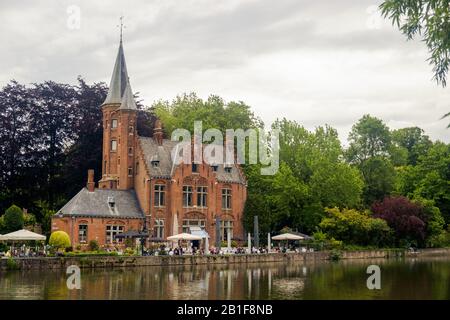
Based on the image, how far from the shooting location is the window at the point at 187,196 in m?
57.9

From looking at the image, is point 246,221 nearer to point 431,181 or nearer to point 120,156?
point 120,156

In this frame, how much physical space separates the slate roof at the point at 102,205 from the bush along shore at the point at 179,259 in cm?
963

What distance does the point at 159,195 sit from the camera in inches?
2238

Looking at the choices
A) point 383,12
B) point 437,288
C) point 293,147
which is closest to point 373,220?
point 293,147

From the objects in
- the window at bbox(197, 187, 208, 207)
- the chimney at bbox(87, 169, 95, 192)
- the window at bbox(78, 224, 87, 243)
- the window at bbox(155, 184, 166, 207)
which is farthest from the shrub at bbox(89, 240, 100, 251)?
the window at bbox(197, 187, 208, 207)

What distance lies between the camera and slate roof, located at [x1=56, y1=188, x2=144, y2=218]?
52.1 m

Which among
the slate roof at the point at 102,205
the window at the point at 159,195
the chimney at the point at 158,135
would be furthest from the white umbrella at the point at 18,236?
the chimney at the point at 158,135

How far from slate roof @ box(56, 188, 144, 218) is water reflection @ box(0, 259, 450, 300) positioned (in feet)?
41.8

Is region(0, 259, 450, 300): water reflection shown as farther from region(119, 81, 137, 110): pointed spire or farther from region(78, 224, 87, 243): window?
region(119, 81, 137, 110): pointed spire

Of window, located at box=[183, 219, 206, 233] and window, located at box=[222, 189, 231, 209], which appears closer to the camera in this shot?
window, located at box=[183, 219, 206, 233]

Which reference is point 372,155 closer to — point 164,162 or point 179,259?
point 164,162

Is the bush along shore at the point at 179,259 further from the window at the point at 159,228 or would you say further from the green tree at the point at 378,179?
the green tree at the point at 378,179

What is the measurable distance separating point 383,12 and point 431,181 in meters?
57.0

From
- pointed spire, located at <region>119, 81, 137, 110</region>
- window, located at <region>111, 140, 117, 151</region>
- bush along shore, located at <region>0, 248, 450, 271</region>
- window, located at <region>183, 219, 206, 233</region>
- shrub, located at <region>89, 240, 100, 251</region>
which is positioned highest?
pointed spire, located at <region>119, 81, 137, 110</region>
